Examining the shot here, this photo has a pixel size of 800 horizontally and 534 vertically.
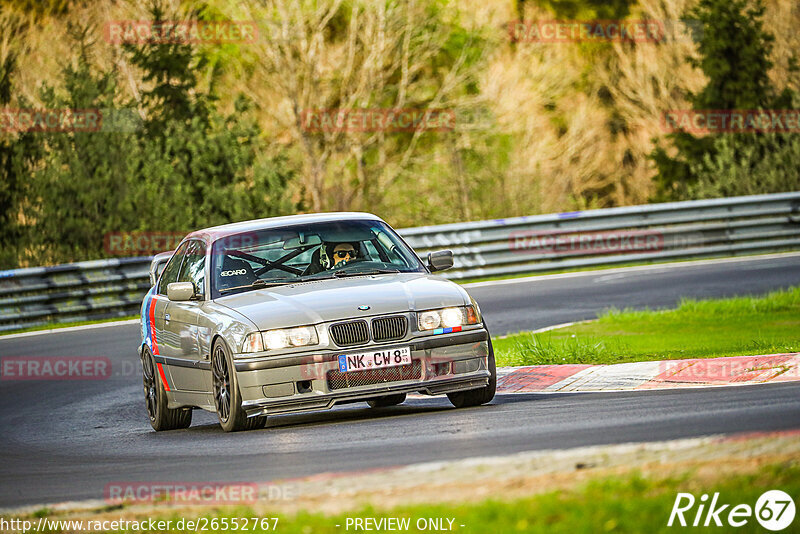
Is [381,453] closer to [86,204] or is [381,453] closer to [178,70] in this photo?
[86,204]

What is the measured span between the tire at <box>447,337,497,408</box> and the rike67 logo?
4.81m

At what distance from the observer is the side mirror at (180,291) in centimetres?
1060

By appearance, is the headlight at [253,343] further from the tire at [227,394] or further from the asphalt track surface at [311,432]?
the asphalt track surface at [311,432]

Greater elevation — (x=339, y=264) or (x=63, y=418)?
(x=339, y=264)

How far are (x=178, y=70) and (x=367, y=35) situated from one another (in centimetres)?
1248

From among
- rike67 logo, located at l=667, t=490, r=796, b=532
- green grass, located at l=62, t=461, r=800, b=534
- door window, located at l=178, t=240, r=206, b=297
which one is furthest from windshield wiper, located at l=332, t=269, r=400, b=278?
rike67 logo, located at l=667, t=490, r=796, b=532

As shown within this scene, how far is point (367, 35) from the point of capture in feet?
132

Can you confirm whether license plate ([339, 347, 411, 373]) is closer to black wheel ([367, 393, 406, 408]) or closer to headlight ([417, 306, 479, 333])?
headlight ([417, 306, 479, 333])

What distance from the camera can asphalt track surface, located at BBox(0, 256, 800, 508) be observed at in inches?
297

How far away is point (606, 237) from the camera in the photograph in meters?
24.3

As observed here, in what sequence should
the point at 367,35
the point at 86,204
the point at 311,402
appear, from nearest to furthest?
the point at 311,402
the point at 86,204
the point at 367,35

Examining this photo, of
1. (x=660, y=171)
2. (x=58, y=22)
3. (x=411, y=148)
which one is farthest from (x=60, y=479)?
(x=58, y=22)

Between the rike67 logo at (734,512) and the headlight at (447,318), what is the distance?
177 inches

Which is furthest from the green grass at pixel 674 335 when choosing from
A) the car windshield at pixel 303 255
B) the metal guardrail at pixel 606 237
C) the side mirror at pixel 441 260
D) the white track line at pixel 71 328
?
the white track line at pixel 71 328
